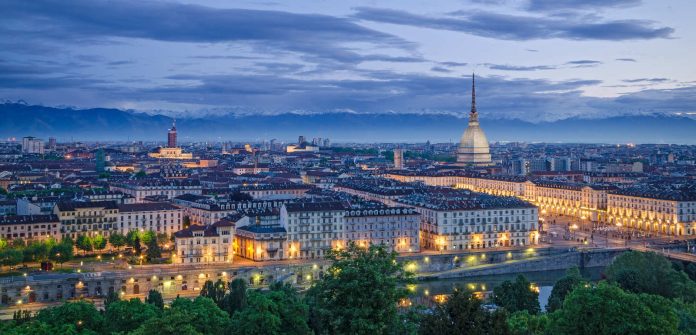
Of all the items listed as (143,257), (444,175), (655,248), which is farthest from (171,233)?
(444,175)

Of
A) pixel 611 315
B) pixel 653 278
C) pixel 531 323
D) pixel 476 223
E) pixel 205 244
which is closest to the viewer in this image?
pixel 611 315

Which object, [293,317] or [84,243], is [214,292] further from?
[84,243]

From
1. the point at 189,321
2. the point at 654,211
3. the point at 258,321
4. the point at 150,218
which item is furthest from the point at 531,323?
the point at 654,211

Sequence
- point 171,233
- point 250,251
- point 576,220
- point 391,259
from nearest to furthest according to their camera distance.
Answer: point 391,259 < point 250,251 < point 171,233 < point 576,220

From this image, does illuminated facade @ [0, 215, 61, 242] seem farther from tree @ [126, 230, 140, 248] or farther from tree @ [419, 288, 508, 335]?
tree @ [419, 288, 508, 335]

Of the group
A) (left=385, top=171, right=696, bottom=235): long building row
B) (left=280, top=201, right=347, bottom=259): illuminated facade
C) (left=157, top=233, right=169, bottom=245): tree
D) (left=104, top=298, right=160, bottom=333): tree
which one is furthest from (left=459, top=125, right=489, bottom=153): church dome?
(left=104, top=298, right=160, bottom=333): tree

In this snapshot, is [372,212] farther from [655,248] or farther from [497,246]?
[655,248]

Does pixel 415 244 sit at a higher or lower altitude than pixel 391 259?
lower
